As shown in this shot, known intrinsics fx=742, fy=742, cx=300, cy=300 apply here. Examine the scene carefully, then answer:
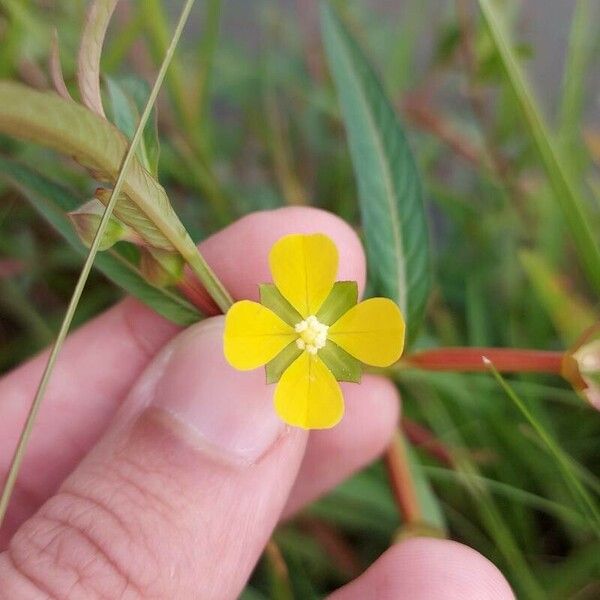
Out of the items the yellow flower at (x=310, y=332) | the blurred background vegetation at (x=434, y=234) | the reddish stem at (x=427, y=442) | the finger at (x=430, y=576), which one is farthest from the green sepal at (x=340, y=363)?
the reddish stem at (x=427, y=442)

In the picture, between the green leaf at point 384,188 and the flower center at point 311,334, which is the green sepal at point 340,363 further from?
the green leaf at point 384,188

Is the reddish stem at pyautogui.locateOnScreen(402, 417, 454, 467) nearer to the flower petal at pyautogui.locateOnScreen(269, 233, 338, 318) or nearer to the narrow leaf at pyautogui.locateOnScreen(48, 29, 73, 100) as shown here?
the flower petal at pyautogui.locateOnScreen(269, 233, 338, 318)

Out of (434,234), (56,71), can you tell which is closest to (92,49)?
(56,71)

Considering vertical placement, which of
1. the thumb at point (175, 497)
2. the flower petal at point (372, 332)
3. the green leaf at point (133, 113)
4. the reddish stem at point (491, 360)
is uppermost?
the green leaf at point (133, 113)

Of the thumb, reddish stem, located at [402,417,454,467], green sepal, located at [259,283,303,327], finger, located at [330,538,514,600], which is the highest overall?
green sepal, located at [259,283,303,327]

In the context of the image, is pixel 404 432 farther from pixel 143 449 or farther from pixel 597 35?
pixel 597 35

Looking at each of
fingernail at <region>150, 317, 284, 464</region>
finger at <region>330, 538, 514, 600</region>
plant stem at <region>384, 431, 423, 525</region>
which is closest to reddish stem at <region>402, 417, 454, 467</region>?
plant stem at <region>384, 431, 423, 525</region>
